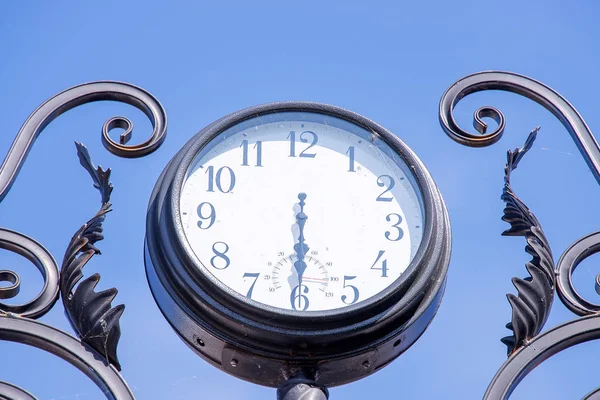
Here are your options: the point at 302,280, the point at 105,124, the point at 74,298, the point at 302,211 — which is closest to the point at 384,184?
the point at 302,211

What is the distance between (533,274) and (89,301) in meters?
1.30

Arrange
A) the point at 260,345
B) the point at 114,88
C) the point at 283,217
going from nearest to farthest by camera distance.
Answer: the point at 260,345, the point at 283,217, the point at 114,88

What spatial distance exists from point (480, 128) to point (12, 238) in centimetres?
152

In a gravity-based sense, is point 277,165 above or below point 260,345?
above

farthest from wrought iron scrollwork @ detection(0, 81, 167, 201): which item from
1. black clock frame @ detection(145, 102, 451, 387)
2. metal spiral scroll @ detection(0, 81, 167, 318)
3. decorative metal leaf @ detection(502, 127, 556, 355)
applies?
decorative metal leaf @ detection(502, 127, 556, 355)

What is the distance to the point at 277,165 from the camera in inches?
191

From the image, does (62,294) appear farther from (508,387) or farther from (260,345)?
(508,387)

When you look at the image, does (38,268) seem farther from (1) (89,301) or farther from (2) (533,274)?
A: (2) (533,274)

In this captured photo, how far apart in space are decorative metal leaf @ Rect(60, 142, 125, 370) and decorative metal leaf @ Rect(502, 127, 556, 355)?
114cm

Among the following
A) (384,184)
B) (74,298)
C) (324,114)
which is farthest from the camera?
(324,114)

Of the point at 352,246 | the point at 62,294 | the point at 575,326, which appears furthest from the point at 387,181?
the point at 62,294

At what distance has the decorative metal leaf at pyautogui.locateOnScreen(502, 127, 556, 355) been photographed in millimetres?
4566

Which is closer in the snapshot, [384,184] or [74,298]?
[74,298]

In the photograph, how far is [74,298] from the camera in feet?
14.8
